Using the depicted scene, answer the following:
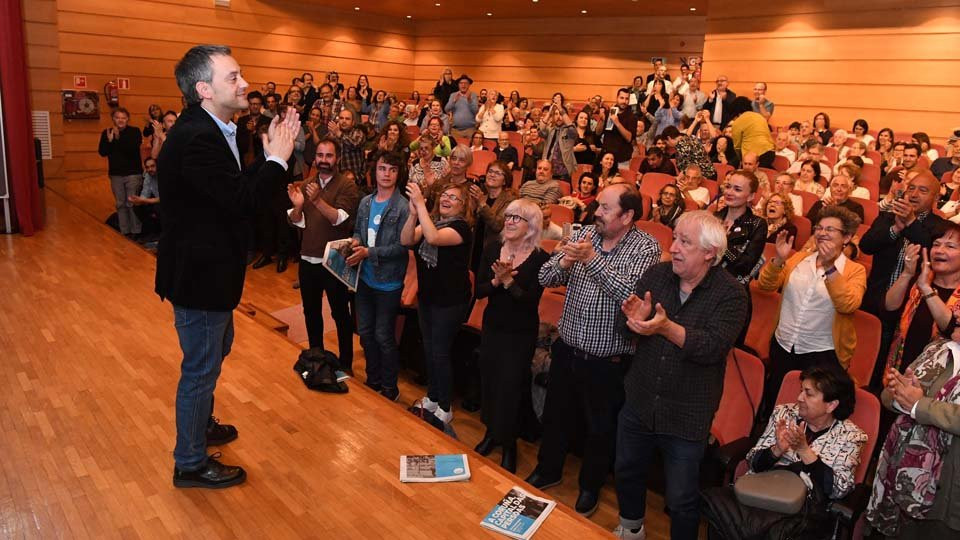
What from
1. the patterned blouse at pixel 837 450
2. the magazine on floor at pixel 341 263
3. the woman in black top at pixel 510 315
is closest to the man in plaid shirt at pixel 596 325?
the woman in black top at pixel 510 315

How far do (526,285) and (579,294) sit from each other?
0.30 meters

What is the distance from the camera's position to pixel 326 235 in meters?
3.80

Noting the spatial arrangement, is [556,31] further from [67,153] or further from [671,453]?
[671,453]

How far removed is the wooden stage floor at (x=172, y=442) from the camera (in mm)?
2305

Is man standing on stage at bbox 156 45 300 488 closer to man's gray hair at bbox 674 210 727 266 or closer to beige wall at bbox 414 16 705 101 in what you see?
man's gray hair at bbox 674 210 727 266

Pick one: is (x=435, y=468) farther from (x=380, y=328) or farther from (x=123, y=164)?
(x=123, y=164)

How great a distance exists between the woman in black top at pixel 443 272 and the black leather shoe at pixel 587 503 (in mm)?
841

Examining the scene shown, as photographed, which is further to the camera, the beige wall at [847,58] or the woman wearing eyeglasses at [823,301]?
the beige wall at [847,58]

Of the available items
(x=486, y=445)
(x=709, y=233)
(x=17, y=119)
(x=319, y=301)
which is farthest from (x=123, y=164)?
(x=709, y=233)

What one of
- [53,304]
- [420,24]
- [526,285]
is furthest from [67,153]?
[526,285]

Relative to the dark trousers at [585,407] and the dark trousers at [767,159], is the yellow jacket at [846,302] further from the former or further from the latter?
the dark trousers at [767,159]

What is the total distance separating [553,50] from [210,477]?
12.3 m

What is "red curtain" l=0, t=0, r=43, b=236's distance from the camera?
19.7 ft

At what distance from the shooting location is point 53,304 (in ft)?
14.2
